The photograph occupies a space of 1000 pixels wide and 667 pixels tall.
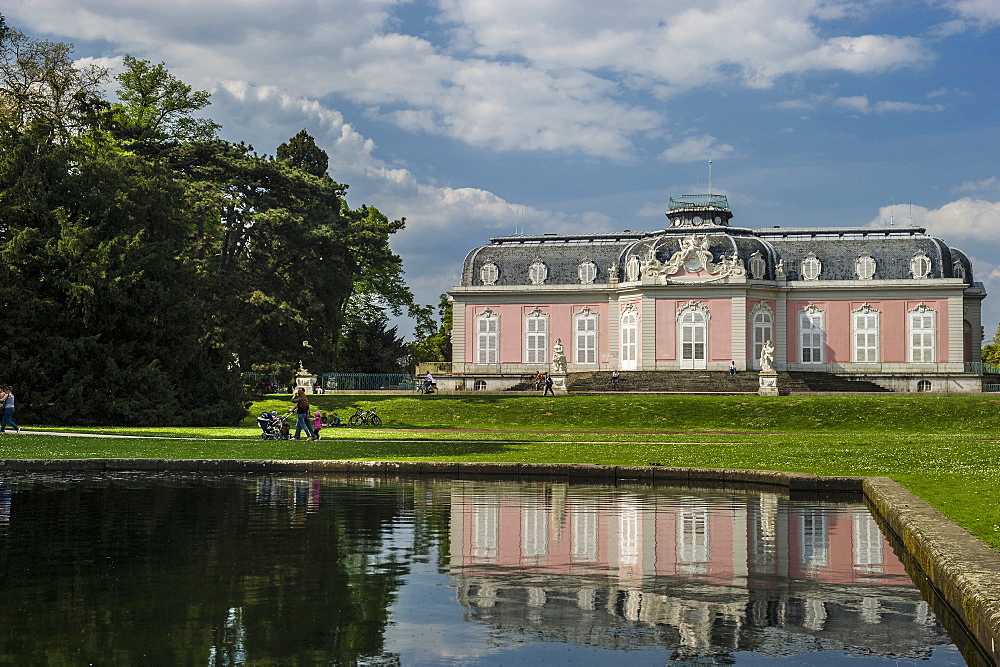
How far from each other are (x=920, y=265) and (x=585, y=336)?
1820cm

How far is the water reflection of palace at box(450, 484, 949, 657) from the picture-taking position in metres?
6.89

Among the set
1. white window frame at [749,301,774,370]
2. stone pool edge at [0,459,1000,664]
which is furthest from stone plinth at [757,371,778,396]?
stone pool edge at [0,459,1000,664]

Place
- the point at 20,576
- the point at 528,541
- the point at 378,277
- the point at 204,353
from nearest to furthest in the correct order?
the point at 20,576 < the point at 528,541 < the point at 204,353 < the point at 378,277

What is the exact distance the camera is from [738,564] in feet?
31.2

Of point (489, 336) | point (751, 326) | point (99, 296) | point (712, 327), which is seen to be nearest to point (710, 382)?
point (712, 327)

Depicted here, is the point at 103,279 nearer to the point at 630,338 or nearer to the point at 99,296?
the point at 99,296

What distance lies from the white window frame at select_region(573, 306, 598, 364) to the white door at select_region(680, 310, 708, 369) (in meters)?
6.39

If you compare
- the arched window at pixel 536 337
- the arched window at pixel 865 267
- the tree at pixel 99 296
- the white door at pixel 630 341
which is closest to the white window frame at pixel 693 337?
the white door at pixel 630 341

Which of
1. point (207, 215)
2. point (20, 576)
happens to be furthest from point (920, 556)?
point (207, 215)

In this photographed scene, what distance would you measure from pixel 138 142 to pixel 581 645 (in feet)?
154

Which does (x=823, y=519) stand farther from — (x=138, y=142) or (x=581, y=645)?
(x=138, y=142)

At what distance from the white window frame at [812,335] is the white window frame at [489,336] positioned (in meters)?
16.7

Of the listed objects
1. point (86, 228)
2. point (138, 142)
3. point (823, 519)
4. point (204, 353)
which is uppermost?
point (138, 142)

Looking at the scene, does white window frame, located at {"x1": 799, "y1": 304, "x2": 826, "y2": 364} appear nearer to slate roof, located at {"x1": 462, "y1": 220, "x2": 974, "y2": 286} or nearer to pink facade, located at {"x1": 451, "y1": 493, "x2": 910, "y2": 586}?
slate roof, located at {"x1": 462, "y1": 220, "x2": 974, "y2": 286}
